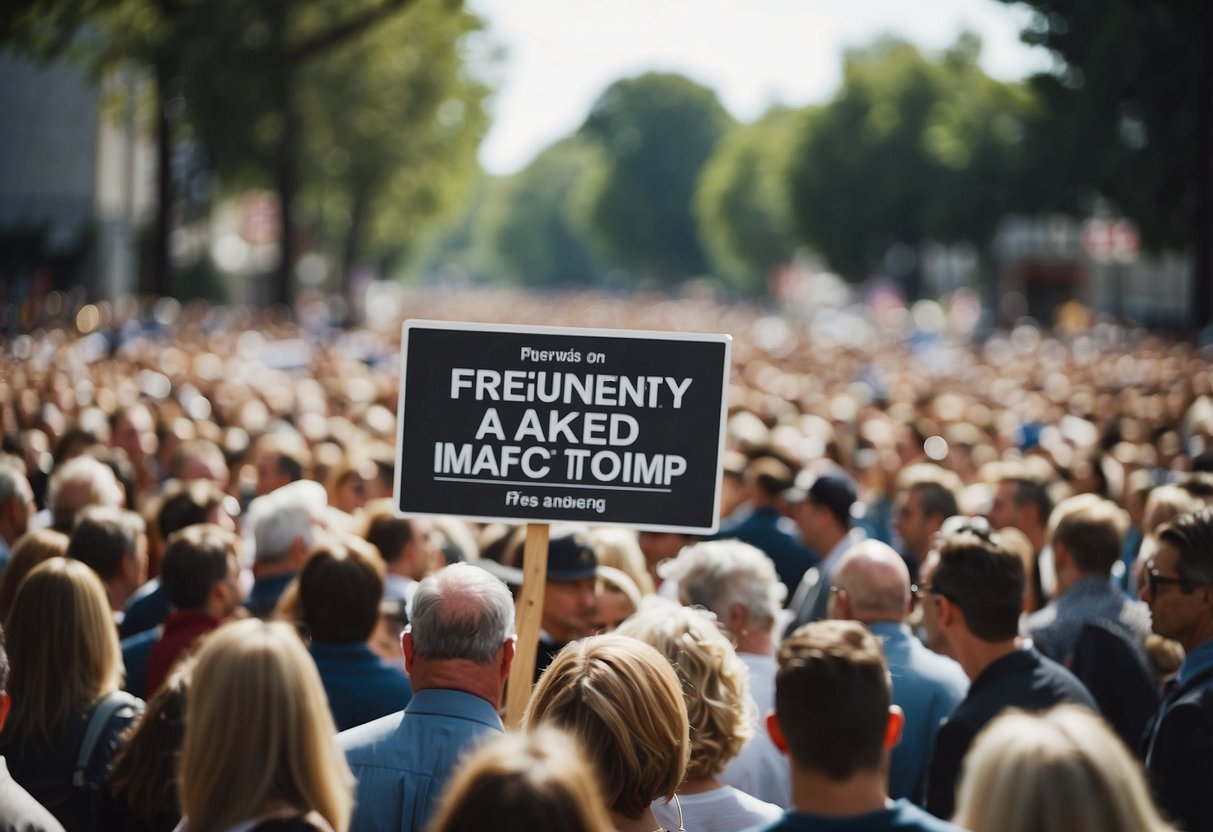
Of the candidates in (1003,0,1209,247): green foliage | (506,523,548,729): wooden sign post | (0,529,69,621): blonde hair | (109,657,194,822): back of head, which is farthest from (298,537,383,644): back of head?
(1003,0,1209,247): green foliage

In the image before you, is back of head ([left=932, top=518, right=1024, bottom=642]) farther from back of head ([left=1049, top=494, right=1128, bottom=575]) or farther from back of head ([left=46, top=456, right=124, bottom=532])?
back of head ([left=46, top=456, right=124, bottom=532])

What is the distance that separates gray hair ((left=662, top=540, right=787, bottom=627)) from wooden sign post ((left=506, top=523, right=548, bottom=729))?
0.84 metres

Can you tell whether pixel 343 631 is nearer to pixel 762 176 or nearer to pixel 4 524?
pixel 4 524

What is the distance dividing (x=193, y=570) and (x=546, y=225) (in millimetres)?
167034

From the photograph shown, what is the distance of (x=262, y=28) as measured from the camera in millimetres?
34875

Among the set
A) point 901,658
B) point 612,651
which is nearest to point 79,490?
point 901,658

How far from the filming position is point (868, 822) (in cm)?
303

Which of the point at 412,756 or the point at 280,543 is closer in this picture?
the point at 412,756

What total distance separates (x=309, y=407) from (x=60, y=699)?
1145 cm

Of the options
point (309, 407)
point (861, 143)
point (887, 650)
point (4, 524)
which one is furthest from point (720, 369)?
point (861, 143)

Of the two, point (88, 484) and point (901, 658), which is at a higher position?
point (88, 484)

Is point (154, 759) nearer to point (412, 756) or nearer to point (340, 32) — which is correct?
point (412, 756)

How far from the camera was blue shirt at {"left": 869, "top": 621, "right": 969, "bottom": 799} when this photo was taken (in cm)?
529

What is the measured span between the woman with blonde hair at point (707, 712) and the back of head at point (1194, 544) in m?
1.50
